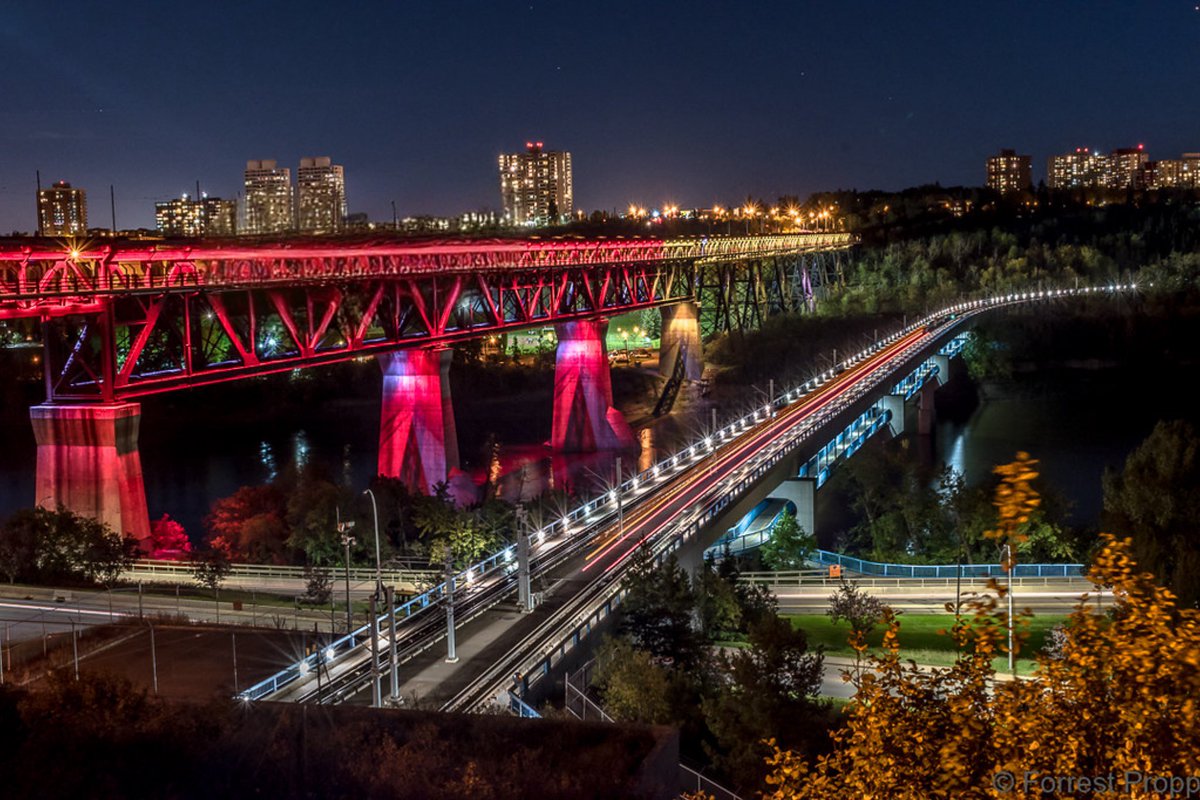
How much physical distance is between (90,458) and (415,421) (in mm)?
17218

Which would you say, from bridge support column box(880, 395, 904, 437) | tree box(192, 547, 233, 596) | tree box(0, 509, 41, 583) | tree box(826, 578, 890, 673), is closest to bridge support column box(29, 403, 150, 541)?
tree box(0, 509, 41, 583)

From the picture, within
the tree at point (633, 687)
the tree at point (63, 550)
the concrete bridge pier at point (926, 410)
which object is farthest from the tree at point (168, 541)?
the concrete bridge pier at point (926, 410)

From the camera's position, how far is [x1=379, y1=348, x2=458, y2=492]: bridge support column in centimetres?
5044

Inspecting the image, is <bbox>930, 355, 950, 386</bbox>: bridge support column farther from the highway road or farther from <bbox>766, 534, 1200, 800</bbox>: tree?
<bbox>766, 534, 1200, 800</bbox>: tree

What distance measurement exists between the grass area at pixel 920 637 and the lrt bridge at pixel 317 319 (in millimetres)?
17631

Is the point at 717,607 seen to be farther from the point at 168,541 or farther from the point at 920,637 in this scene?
the point at 168,541

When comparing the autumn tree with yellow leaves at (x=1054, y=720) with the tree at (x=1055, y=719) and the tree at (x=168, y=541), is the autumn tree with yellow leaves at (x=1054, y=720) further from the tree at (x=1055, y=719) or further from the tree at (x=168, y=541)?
the tree at (x=168, y=541)

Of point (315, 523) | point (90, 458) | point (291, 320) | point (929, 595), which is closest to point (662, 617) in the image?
point (929, 595)

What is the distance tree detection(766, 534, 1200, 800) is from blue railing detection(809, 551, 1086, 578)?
1101 inches

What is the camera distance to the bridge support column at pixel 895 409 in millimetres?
72312

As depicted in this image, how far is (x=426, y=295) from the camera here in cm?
5369

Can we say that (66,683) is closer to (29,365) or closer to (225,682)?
(225,682)

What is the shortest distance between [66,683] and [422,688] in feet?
18.6

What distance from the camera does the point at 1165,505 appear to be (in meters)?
39.1
